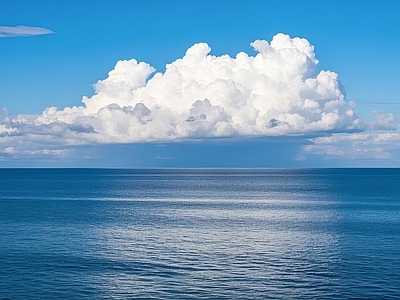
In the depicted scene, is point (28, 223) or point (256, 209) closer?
point (28, 223)

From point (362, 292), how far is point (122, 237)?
4694cm

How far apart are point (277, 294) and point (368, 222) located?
202 ft

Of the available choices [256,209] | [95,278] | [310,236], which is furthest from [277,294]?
[256,209]

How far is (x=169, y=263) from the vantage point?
70312mm

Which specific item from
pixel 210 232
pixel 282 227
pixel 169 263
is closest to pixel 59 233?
pixel 210 232

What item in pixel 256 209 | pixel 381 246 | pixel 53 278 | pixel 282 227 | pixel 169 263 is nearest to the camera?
pixel 53 278

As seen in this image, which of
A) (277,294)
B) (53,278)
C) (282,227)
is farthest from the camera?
(282,227)

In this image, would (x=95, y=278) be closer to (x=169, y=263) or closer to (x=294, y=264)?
(x=169, y=263)

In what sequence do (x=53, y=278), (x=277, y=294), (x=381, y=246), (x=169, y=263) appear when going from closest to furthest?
(x=277, y=294) < (x=53, y=278) < (x=169, y=263) < (x=381, y=246)

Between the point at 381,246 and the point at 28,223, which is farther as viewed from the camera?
the point at 28,223

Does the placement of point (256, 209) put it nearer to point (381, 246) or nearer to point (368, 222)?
point (368, 222)

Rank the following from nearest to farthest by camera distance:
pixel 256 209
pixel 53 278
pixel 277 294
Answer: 1. pixel 277 294
2. pixel 53 278
3. pixel 256 209

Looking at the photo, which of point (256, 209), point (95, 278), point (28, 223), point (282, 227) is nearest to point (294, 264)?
point (95, 278)

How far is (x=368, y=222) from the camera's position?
11225cm
